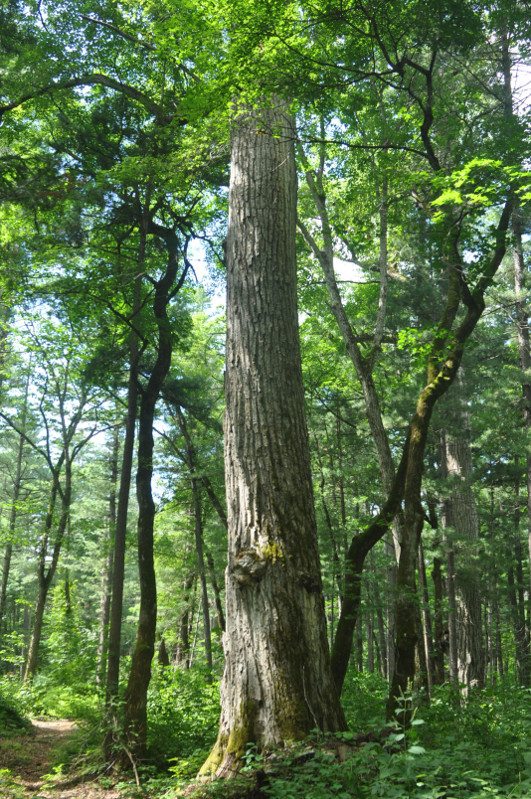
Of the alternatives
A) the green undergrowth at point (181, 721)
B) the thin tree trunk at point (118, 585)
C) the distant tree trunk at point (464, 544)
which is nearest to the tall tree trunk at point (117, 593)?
the thin tree trunk at point (118, 585)

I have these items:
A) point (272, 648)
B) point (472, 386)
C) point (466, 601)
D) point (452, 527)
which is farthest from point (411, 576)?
point (472, 386)

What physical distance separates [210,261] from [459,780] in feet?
34.5

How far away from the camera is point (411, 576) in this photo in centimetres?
438

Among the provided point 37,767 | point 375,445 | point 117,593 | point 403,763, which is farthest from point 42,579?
point 403,763

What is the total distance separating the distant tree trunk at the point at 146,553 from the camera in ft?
20.1

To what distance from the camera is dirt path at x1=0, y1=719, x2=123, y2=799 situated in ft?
16.0

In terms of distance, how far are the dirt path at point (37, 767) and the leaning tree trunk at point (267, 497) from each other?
1473 millimetres

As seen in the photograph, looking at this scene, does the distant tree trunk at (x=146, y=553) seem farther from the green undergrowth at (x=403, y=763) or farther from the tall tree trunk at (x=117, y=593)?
the green undergrowth at (x=403, y=763)

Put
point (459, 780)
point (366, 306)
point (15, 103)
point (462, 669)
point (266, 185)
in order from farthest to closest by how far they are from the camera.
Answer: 1. point (366, 306)
2. point (462, 669)
3. point (15, 103)
4. point (266, 185)
5. point (459, 780)

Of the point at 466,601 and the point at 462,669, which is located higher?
the point at 466,601

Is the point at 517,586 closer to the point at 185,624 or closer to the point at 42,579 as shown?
the point at 185,624

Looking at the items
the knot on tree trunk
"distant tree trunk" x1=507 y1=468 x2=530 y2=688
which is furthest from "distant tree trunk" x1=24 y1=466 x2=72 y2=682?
"distant tree trunk" x1=507 y1=468 x2=530 y2=688

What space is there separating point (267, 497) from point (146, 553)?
3676mm

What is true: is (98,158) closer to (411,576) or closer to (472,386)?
(411,576)
